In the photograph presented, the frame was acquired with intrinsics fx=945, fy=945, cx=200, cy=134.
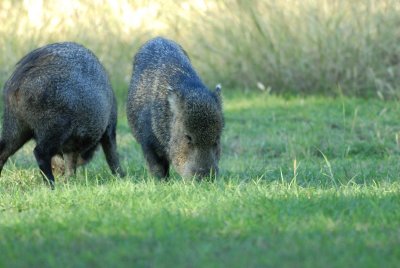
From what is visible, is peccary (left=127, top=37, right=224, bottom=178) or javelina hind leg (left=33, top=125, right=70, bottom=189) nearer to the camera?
javelina hind leg (left=33, top=125, right=70, bottom=189)

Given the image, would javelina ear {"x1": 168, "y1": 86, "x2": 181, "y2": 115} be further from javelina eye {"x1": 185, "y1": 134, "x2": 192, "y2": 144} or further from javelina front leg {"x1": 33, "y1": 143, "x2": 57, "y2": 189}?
javelina front leg {"x1": 33, "y1": 143, "x2": 57, "y2": 189}

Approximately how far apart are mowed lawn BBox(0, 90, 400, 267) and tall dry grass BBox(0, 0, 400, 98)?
3754 mm

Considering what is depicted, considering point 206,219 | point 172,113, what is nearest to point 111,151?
point 172,113

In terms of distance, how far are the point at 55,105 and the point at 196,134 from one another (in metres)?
0.97

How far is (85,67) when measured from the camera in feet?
22.1

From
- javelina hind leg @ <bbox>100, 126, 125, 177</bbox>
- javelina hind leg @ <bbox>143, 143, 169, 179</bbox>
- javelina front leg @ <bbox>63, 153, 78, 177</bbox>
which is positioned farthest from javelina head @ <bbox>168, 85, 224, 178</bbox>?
javelina front leg @ <bbox>63, 153, 78, 177</bbox>

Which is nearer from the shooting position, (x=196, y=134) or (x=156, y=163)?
(x=196, y=134)

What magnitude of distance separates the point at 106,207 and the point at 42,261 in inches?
46.3

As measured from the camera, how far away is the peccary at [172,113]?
252 inches

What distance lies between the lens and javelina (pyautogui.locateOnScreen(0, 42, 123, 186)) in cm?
623

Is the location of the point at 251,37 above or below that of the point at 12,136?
below

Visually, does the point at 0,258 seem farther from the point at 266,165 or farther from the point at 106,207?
the point at 266,165

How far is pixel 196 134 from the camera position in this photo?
6.41m

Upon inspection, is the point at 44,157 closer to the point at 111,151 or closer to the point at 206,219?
the point at 111,151
